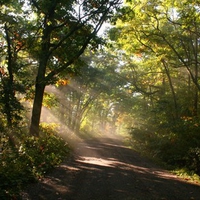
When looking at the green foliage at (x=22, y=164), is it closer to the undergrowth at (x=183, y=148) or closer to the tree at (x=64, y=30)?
the tree at (x=64, y=30)

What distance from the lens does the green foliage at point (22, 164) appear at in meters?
7.44

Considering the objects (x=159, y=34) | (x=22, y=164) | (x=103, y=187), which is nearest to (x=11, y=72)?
(x=22, y=164)

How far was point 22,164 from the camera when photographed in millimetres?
9719

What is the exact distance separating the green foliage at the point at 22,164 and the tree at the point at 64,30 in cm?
245

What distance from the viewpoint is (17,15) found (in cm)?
1525

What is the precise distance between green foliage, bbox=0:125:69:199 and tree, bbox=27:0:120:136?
245cm

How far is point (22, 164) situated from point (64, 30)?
29.1ft

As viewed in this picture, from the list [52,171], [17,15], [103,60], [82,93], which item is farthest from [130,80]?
[52,171]

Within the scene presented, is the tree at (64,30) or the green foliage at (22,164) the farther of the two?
the tree at (64,30)

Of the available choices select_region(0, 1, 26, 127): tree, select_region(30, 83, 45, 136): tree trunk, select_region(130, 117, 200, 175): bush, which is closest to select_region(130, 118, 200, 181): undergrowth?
select_region(130, 117, 200, 175): bush

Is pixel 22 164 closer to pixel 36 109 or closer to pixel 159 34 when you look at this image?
pixel 36 109

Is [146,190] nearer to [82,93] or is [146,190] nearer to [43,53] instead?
[43,53]

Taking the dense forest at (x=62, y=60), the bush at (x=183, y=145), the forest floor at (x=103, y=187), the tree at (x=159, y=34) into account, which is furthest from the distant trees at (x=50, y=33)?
the bush at (x=183, y=145)

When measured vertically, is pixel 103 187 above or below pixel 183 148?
below
